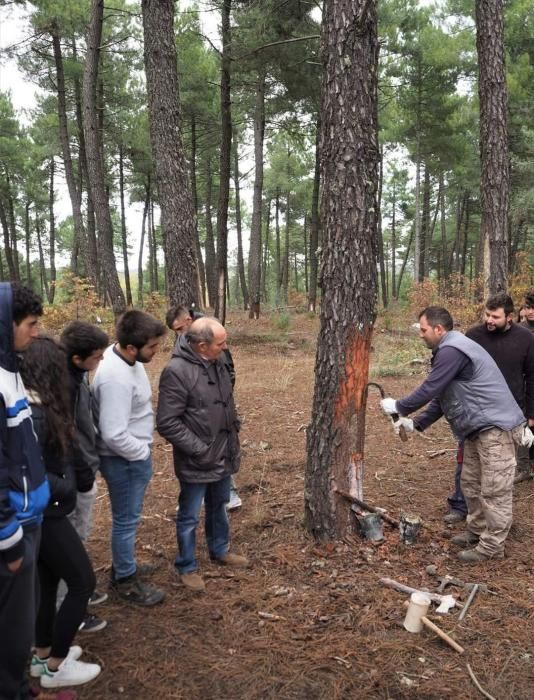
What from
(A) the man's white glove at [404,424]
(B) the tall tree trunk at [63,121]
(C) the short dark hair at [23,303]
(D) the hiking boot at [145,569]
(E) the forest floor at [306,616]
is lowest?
(E) the forest floor at [306,616]

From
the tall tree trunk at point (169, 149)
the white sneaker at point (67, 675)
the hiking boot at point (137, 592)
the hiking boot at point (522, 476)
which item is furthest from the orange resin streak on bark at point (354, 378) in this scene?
the tall tree trunk at point (169, 149)

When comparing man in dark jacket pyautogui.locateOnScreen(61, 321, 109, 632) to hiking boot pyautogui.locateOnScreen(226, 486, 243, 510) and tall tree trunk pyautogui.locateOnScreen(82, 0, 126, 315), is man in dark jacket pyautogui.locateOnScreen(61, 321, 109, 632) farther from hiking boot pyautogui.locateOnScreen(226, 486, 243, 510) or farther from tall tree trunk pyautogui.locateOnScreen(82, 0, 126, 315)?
tall tree trunk pyautogui.locateOnScreen(82, 0, 126, 315)

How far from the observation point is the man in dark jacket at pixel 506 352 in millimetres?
4391

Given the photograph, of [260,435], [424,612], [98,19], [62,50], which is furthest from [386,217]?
[424,612]

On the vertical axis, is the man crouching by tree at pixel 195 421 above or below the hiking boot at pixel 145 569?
above

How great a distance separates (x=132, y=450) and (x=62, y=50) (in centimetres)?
1726

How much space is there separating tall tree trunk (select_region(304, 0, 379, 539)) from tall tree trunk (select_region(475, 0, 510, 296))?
14.5 ft

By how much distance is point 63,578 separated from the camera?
2471 mm

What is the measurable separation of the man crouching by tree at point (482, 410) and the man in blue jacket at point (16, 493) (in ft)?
8.69

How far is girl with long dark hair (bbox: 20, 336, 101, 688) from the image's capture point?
2326 millimetres

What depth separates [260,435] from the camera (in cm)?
658

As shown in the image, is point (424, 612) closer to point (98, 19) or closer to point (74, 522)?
point (74, 522)

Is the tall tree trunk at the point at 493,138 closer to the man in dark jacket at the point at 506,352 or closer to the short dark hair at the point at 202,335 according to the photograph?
the man in dark jacket at the point at 506,352

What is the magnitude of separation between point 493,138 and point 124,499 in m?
7.06
